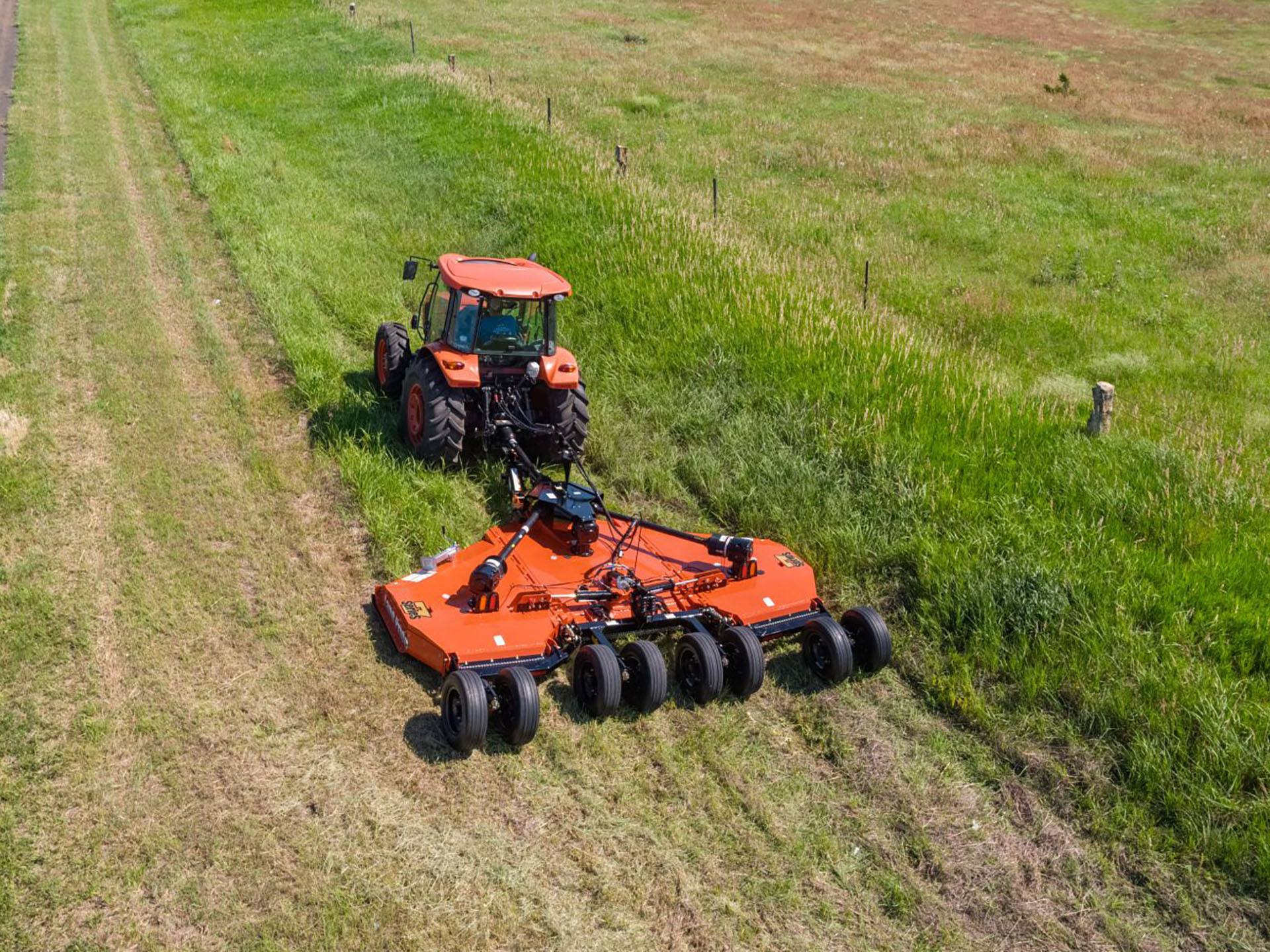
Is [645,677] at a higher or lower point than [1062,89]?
lower

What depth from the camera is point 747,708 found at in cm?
759

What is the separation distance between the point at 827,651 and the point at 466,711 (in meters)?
2.74

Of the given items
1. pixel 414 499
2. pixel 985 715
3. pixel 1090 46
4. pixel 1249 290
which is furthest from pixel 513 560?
pixel 1090 46

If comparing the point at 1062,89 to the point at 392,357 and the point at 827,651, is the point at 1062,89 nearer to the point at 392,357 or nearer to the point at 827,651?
the point at 392,357

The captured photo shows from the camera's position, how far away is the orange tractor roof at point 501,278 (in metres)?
9.80

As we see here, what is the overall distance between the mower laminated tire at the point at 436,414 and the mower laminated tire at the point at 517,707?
3.30 meters

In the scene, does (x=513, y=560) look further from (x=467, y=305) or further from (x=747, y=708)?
(x=467, y=305)

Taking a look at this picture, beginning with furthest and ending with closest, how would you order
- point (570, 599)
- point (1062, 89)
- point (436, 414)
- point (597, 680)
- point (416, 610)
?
1. point (1062, 89)
2. point (436, 414)
3. point (570, 599)
4. point (416, 610)
5. point (597, 680)

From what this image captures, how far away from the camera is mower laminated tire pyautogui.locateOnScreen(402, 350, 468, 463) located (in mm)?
9688

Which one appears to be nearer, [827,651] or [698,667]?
[698,667]

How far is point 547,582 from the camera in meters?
8.20

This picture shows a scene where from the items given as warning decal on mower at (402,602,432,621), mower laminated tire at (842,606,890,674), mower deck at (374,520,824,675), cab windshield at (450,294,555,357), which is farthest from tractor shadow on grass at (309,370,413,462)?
mower laminated tire at (842,606,890,674)

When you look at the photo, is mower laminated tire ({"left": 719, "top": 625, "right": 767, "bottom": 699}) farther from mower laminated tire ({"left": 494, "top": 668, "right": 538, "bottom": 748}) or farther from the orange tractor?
mower laminated tire ({"left": 494, "top": 668, "right": 538, "bottom": 748})

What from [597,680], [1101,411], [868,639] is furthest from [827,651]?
[1101,411]
